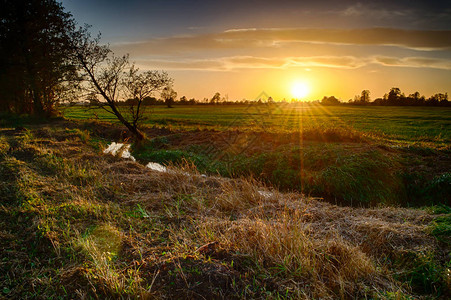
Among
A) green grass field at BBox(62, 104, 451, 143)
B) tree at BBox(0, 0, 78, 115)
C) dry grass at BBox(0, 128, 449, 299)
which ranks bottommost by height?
dry grass at BBox(0, 128, 449, 299)

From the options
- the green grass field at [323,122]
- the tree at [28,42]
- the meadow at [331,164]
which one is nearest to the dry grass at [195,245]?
the meadow at [331,164]

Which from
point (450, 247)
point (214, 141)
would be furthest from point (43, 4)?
point (450, 247)

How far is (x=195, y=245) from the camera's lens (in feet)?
14.3

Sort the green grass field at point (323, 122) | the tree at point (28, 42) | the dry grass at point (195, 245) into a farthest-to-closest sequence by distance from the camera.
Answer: the tree at point (28, 42) → the green grass field at point (323, 122) → the dry grass at point (195, 245)

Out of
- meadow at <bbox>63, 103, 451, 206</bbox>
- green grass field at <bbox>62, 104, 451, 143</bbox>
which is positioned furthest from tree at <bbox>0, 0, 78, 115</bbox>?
meadow at <bbox>63, 103, 451, 206</bbox>

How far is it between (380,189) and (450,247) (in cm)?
489

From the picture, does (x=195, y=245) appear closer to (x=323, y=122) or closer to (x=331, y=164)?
(x=331, y=164)

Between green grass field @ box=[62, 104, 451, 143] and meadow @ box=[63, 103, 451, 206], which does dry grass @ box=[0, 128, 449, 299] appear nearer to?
meadow @ box=[63, 103, 451, 206]

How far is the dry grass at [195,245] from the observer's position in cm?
339

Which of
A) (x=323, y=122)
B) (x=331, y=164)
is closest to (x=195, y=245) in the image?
(x=331, y=164)

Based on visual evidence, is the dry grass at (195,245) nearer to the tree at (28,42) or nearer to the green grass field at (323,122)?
the green grass field at (323,122)

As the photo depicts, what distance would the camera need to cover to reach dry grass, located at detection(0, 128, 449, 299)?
3389 millimetres

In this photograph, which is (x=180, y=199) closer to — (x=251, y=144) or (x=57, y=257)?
(x=57, y=257)

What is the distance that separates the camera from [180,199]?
6.74 meters
